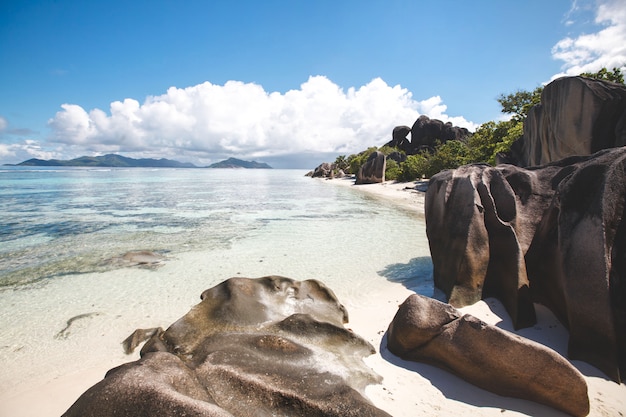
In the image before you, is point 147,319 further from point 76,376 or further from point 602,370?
point 602,370

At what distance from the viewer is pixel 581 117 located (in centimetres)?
1371

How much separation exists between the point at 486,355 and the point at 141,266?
343 inches

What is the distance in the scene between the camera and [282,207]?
2233cm

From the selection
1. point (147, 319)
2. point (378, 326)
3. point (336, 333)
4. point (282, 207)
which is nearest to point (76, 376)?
point (147, 319)

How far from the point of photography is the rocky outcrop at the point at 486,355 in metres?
3.26

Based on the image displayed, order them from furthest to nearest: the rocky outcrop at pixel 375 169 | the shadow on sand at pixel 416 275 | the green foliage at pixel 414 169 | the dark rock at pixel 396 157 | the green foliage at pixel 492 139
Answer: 1. the dark rock at pixel 396 157
2. the rocky outcrop at pixel 375 169
3. the green foliage at pixel 414 169
4. the green foliage at pixel 492 139
5. the shadow on sand at pixel 416 275

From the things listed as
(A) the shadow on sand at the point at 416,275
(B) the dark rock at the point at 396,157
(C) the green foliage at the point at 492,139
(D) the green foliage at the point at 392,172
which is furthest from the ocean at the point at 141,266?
(B) the dark rock at the point at 396,157

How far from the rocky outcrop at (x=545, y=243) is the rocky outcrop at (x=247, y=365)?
2.65m

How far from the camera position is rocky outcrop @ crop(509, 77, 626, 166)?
13.1m

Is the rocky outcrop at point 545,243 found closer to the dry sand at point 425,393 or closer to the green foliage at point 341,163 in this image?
the dry sand at point 425,393

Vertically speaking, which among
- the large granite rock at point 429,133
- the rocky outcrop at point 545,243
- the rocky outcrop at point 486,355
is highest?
the large granite rock at point 429,133

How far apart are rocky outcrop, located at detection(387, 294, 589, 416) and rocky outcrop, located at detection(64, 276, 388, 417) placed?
72cm

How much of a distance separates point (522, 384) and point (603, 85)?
15.9 m

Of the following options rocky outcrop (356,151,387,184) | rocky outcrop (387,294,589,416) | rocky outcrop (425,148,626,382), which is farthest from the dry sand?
rocky outcrop (356,151,387,184)
